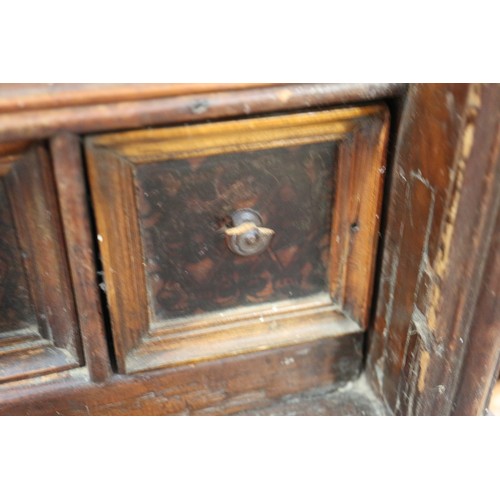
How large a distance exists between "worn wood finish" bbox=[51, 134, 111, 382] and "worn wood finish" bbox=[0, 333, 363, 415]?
1.6 inches

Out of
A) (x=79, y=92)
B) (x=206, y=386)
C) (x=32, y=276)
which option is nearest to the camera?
(x=79, y=92)

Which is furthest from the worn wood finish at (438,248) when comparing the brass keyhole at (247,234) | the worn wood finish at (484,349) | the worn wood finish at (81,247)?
the worn wood finish at (81,247)

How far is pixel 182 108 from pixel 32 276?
252 mm

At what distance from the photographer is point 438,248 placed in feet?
2.26

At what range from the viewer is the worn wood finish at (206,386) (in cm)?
79

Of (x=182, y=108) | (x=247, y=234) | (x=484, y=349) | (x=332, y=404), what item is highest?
(x=182, y=108)

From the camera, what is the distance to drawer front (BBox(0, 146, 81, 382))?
0.65 m

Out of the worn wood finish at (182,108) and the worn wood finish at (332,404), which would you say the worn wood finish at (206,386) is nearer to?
the worn wood finish at (332,404)

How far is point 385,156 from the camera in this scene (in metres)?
0.73

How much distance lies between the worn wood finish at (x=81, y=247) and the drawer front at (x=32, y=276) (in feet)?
→ 0.05

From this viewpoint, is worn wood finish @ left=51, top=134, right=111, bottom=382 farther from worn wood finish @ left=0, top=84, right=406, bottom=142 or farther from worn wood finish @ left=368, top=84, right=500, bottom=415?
worn wood finish @ left=368, top=84, right=500, bottom=415

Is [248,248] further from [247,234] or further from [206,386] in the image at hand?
[206,386]

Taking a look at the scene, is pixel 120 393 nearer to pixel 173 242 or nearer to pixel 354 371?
pixel 173 242

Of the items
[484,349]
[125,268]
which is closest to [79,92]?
[125,268]
